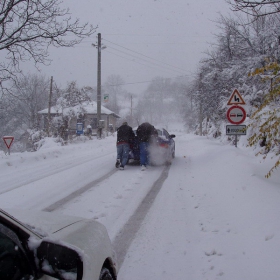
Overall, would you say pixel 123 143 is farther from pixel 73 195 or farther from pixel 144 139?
pixel 73 195

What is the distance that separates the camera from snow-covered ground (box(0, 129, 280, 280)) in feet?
11.6

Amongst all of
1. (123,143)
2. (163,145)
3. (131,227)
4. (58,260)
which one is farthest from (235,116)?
(58,260)

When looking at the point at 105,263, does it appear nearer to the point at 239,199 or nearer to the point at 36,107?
the point at 239,199

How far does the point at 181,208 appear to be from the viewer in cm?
588

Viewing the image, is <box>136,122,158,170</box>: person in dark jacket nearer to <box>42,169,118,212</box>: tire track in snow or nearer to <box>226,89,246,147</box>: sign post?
<box>42,169,118,212</box>: tire track in snow

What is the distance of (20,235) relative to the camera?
1.79 metres

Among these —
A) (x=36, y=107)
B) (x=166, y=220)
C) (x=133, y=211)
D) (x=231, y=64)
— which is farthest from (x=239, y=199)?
(x=36, y=107)

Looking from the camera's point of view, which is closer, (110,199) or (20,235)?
(20,235)

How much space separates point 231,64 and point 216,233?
1428cm

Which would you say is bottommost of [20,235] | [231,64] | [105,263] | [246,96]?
[105,263]

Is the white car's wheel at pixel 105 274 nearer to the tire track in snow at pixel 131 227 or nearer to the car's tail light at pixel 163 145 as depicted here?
the tire track in snow at pixel 131 227

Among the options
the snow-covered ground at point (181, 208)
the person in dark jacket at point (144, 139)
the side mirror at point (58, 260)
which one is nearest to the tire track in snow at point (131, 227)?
the snow-covered ground at point (181, 208)

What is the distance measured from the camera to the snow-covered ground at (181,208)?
3533 millimetres

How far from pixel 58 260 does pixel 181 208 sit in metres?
4.47
